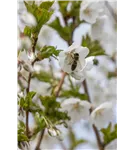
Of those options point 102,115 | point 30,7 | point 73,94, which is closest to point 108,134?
point 102,115

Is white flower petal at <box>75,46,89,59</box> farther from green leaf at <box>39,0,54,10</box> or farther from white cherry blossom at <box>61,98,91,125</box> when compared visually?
white cherry blossom at <box>61,98,91,125</box>

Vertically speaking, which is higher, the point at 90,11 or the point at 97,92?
the point at 90,11

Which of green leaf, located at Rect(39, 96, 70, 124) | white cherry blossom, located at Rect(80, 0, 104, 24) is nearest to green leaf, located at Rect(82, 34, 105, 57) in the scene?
white cherry blossom, located at Rect(80, 0, 104, 24)

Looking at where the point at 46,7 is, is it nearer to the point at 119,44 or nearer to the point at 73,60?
the point at 73,60

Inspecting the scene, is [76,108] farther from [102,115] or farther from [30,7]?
[30,7]

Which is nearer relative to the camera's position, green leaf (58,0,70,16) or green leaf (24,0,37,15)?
green leaf (24,0,37,15)
